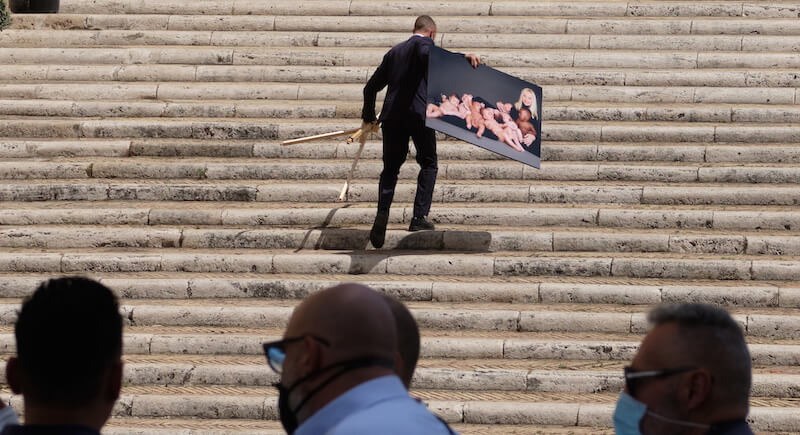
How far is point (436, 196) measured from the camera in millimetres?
8984

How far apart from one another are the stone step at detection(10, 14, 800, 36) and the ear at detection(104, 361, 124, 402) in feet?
33.9

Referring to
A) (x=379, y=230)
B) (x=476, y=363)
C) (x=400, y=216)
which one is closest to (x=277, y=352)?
(x=476, y=363)

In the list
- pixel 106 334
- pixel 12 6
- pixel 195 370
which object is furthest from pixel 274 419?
pixel 12 6

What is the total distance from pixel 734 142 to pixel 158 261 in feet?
16.7

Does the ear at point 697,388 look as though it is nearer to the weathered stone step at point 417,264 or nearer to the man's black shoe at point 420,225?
the weathered stone step at point 417,264

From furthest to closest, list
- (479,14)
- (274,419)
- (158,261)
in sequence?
1. (479,14)
2. (158,261)
3. (274,419)

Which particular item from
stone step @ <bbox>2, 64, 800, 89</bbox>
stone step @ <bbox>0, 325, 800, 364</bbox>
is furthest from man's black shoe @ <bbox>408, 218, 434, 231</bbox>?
stone step @ <bbox>2, 64, 800, 89</bbox>

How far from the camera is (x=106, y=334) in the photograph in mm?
2389

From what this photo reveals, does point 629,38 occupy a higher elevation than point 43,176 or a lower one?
higher

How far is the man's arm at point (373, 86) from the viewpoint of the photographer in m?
7.88

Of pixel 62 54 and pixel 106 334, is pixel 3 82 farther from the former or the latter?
pixel 106 334

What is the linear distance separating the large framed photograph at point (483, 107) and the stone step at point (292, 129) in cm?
185

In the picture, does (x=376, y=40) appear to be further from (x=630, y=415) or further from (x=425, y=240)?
(x=630, y=415)

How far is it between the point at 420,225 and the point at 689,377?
226 inches
